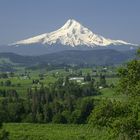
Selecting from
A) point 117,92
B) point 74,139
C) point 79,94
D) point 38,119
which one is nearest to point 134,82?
point 117,92

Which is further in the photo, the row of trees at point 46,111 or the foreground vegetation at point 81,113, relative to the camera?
the row of trees at point 46,111

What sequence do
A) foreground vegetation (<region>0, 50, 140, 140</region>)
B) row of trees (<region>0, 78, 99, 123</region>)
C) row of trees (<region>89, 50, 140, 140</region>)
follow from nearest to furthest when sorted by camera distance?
row of trees (<region>89, 50, 140, 140</region>) → foreground vegetation (<region>0, 50, 140, 140</region>) → row of trees (<region>0, 78, 99, 123</region>)

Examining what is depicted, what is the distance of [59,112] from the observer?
118188 millimetres

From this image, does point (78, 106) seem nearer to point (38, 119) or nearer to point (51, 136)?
point (38, 119)

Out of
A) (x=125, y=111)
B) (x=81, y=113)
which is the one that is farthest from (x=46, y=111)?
(x=125, y=111)

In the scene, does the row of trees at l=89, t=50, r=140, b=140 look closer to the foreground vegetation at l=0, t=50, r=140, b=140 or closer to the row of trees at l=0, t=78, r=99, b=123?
the foreground vegetation at l=0, t=50, r=140, b=140

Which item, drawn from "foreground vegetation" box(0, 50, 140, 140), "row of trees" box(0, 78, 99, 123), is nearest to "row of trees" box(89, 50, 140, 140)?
"foreground vegetation" box(0, 50, 140, 140)

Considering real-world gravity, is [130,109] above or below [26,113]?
above

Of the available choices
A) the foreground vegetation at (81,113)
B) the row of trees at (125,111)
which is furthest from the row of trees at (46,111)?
the row of trees at (125,111)

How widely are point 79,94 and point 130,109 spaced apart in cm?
13958

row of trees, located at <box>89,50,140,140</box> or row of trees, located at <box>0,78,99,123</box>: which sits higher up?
row of trees, located at <box>89,50,140,140</box>

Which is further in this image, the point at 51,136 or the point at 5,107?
the point at 5,107

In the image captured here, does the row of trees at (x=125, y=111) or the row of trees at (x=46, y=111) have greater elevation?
the row of trees at (x=125, y=111)

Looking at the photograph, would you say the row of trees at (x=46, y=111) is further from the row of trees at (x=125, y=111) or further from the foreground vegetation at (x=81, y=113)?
the row of trees at (x=125, y=111)
